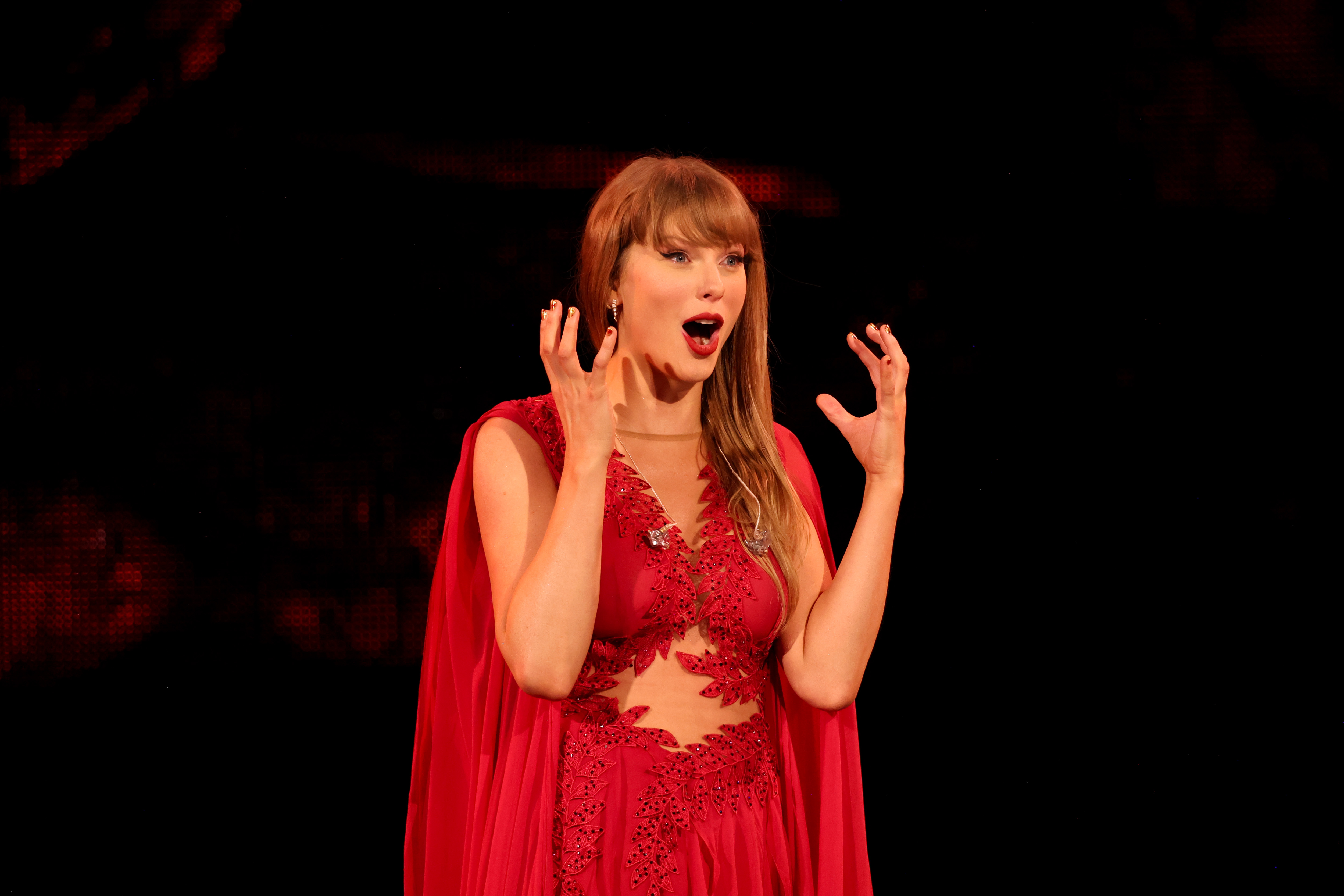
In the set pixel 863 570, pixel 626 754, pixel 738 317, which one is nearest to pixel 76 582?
pixel 626 754

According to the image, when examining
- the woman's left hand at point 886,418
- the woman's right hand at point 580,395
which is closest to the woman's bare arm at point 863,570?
the woman's left hand at point 886,418

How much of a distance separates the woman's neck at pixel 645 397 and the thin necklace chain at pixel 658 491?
4 cm

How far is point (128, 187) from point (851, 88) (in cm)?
126

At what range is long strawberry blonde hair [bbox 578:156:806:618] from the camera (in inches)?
47.9

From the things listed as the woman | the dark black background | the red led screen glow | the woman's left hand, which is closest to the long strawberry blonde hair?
the woman

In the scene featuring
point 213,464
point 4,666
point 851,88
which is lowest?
point 4,666

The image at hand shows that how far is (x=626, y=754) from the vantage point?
114 cm

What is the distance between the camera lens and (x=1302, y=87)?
1902 millimetres

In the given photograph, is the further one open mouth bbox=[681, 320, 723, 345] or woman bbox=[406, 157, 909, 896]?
open mouth bbox=[681, 320, 723, 345]

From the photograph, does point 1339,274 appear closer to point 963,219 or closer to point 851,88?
point 963,219

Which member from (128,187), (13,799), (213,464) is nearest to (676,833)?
(213,464)

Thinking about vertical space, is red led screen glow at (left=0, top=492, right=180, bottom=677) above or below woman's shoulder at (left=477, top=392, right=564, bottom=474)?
below

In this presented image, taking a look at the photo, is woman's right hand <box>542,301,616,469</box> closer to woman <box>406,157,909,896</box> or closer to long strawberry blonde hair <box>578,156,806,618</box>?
woman <box>406,157,909,896</box>

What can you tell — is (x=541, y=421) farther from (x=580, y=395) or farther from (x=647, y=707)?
(x=647, y=707)
